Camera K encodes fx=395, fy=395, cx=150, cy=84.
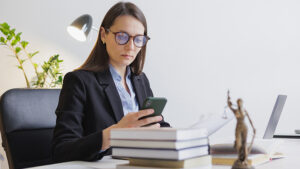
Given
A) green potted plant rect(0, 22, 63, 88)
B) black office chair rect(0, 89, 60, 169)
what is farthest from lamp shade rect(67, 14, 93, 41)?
green potted plant rect(0, 22, 63, 88)

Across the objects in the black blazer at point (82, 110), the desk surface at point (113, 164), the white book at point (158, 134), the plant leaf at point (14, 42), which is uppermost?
the plant leaf at point (14, 42)

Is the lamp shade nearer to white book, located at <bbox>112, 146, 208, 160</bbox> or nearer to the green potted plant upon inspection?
white book, located at <bbox>112, 146, 208, 160</bbox>

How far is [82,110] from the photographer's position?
170cm

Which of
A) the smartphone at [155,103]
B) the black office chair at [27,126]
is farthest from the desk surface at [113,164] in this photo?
the black office chair at [27,126]

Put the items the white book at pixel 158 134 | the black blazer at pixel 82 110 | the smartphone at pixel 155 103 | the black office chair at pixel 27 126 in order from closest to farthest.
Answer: the white book at pixel 158 134 < the smartphone at pixel 155 103 < the black blazer at pixel 82 110 < the black office chair at pixel 27 126

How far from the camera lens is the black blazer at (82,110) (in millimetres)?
1482

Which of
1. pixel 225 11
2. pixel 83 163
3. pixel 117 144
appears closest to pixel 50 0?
pixel 225 11

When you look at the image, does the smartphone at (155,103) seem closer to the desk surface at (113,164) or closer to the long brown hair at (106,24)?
the desk surface at (113,164)

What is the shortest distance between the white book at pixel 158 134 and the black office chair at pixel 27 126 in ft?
2.41

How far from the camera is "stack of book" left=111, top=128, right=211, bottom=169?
0.95 meters

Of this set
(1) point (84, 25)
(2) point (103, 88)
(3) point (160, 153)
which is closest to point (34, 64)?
(1) point (84, 25)

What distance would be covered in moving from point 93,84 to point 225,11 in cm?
285

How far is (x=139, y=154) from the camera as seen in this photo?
1005mm

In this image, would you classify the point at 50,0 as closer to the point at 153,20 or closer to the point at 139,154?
the point at 153,20
